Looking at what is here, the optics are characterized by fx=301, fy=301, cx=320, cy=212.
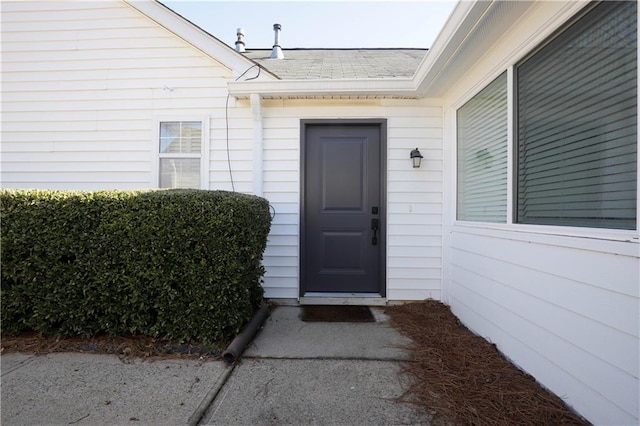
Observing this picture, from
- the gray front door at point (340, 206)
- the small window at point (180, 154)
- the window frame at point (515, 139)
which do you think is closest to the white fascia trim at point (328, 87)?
the gray front door at point (340, 206)

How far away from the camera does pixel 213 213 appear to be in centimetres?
256

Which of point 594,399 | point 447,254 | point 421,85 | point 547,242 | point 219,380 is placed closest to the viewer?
point 594,399

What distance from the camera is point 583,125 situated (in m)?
1.83

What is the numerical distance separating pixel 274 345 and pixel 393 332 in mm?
1176

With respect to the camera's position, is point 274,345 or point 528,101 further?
point 274,345

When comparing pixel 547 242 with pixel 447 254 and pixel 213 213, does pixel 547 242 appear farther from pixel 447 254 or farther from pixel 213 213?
pixel 213 213

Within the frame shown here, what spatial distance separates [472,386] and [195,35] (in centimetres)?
461

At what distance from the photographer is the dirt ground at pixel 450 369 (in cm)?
181

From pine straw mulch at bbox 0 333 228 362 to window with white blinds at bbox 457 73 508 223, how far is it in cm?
276

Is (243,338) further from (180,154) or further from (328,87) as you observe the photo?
(328,87)

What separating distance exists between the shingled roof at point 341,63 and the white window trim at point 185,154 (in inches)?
46.9

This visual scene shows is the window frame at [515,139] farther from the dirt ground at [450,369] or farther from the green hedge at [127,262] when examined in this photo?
the green hedge at [127,262]

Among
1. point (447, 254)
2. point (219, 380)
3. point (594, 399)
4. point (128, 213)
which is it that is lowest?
point (219, 380)

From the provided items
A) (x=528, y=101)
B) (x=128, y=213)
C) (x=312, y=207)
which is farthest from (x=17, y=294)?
(x=528, y=101)
